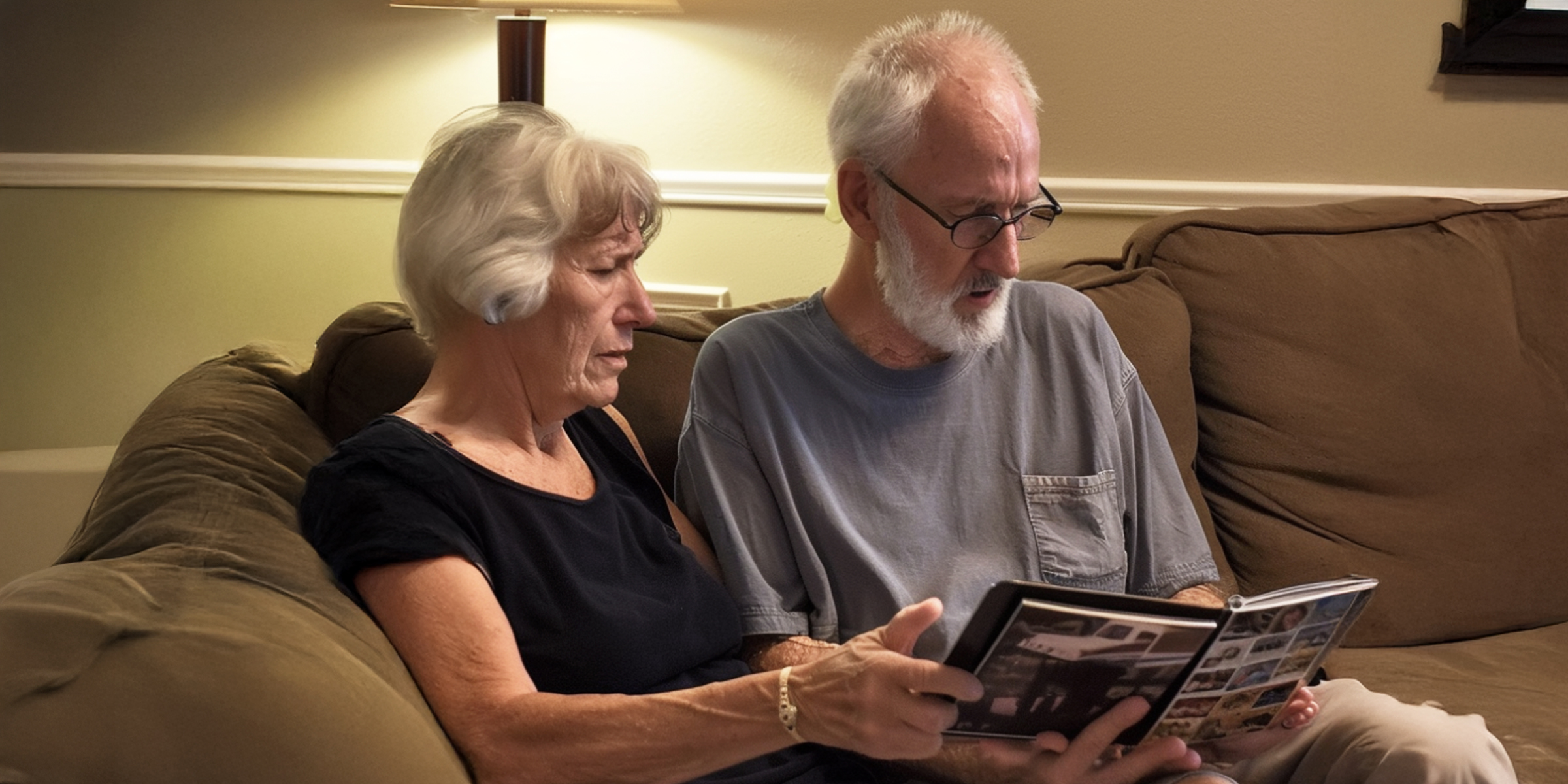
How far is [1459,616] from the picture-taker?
1947mm

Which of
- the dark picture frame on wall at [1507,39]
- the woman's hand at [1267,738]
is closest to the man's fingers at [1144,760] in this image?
the woman's hand at [1267,738]

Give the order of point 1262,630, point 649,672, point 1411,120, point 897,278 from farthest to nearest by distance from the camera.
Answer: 1. point 1411,120
2. point 897,278
3. point 649,672
4. point 1262,630

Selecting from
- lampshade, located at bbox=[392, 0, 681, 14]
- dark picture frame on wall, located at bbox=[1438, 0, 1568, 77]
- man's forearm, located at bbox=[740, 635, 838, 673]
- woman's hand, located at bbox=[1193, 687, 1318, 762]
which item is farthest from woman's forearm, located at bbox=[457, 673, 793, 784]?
dark picture frame on wall, located at bbox=[1438, 0, 1568, 77]

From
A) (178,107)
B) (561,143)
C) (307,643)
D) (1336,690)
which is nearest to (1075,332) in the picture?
(1336,690)

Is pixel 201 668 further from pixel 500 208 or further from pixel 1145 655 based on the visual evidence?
pixel 1145 655

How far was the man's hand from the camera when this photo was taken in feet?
3.91

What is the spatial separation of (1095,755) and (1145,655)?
0.13 m

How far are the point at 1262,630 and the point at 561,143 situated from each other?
0.81m

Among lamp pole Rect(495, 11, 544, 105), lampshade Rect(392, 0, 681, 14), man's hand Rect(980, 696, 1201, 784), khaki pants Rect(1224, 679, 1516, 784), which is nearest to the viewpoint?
man's hand Rect(980, 696, 1201, 784)

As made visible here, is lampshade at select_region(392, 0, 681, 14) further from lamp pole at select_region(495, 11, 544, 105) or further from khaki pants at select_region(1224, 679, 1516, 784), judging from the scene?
khaki pants at select_region(1224, 679, 1516, 784)

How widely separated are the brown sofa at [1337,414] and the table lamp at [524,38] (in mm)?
586

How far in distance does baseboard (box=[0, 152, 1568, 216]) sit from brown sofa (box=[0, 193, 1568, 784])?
0.30 m

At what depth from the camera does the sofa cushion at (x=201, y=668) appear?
0.96m

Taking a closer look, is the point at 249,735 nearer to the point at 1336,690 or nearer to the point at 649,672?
the point at 649,672
